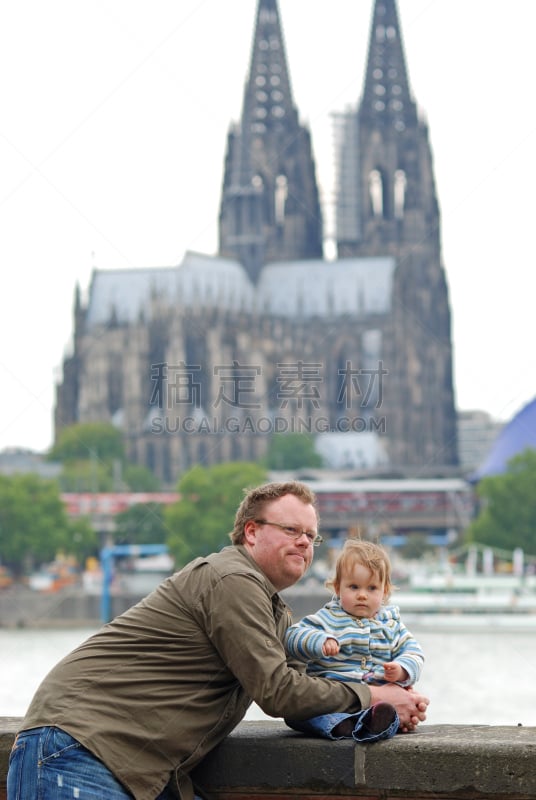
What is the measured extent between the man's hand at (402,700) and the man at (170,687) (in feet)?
0.27

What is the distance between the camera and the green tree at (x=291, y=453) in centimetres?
5697

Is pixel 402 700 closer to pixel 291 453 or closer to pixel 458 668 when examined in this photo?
pixel 458 668

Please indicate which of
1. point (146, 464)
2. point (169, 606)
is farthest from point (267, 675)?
point (146, 464)

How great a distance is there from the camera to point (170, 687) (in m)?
2.70

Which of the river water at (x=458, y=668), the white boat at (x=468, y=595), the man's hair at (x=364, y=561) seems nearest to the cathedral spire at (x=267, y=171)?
the white boat at (x=468, y=595)

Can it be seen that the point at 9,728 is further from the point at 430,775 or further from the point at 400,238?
the point at 400,238

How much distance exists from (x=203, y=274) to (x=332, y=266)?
625cm

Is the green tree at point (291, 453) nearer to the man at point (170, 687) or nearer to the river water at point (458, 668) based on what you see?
the river water at point (458, 668)

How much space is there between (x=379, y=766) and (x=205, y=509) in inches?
1680

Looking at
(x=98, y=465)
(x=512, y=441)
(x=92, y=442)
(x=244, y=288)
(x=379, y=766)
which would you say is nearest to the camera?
(x=379, y=766)

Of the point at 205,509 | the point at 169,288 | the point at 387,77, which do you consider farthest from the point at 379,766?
the point at 387,77

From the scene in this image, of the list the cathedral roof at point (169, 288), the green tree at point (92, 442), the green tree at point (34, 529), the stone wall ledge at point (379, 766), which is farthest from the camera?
the cathedral roof at point (169, 288)

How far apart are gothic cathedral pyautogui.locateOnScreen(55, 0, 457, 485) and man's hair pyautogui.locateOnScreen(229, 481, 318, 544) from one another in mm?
54170

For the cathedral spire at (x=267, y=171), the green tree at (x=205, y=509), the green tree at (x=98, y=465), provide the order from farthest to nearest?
the cathedral spire at (x=267, y=171)
the green tree at (x=98, y=465)
the green tree at (x=205, y=509)
